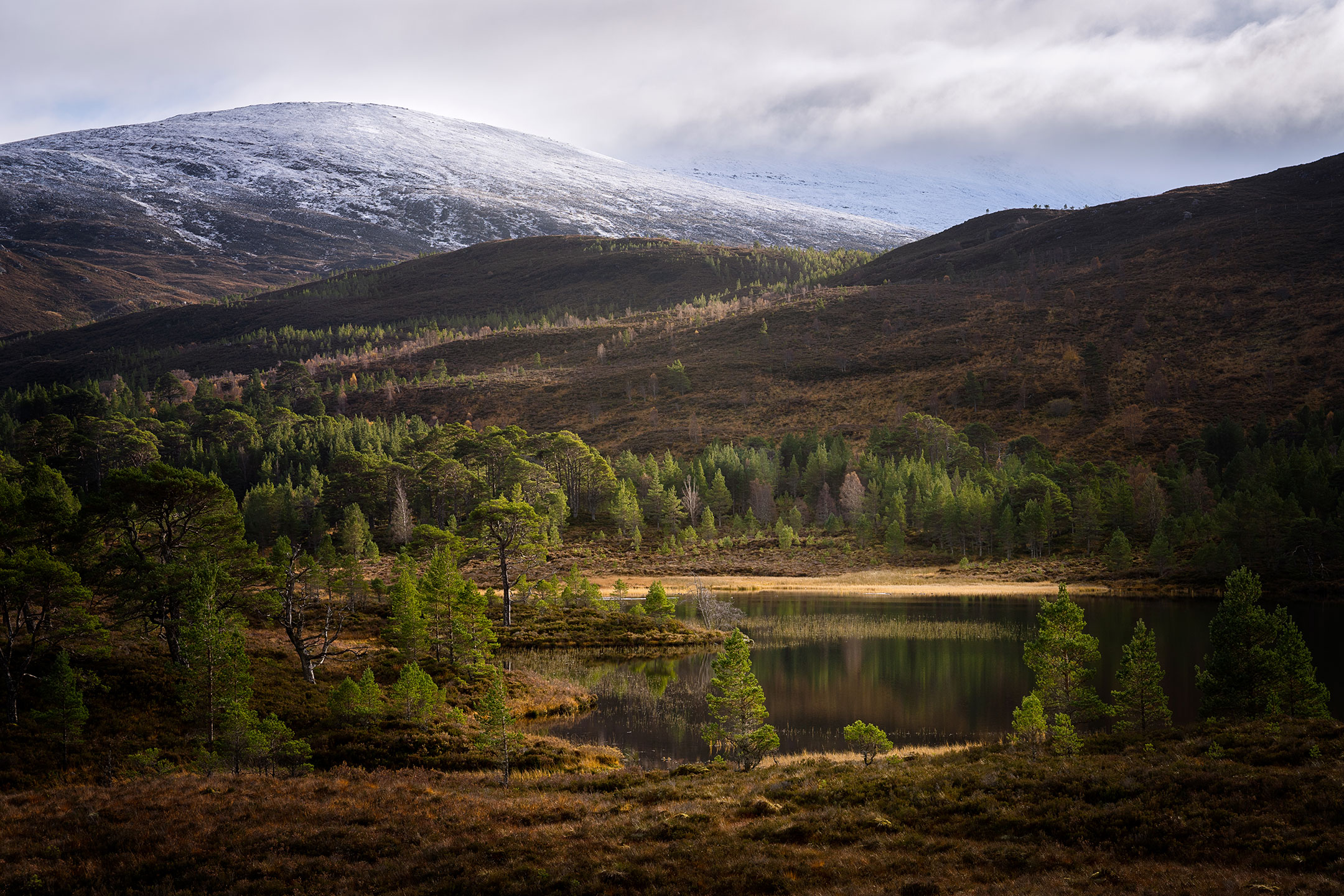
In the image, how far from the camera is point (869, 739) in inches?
1187

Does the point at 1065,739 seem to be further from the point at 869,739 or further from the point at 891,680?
the point at 891,680

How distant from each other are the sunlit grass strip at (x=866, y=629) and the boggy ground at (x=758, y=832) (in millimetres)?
32363

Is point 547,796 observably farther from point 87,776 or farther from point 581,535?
point 581,535

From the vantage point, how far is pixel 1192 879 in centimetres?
1399

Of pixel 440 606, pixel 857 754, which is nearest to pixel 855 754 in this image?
pixel 857 754

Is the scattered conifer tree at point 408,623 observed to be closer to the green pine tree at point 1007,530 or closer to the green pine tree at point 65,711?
the green pine tree at point 65,711

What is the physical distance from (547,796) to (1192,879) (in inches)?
633

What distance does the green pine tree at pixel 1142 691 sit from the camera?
95.8ft

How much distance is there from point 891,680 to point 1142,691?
16481mm

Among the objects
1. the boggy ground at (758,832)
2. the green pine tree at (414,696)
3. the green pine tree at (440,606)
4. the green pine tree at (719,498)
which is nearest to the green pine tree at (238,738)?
the boggy ground at (758,832)

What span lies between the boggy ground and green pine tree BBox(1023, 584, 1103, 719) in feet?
18.7

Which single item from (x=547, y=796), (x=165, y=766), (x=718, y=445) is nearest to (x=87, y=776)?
(x=165, y=766)

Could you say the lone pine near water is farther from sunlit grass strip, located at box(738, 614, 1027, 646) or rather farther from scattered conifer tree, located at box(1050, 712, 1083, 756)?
sunlit grass strip, located at box(738, 614, 1027, 646)

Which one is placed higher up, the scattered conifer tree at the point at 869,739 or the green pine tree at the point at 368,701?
the green pine tree at the point at 368,701
